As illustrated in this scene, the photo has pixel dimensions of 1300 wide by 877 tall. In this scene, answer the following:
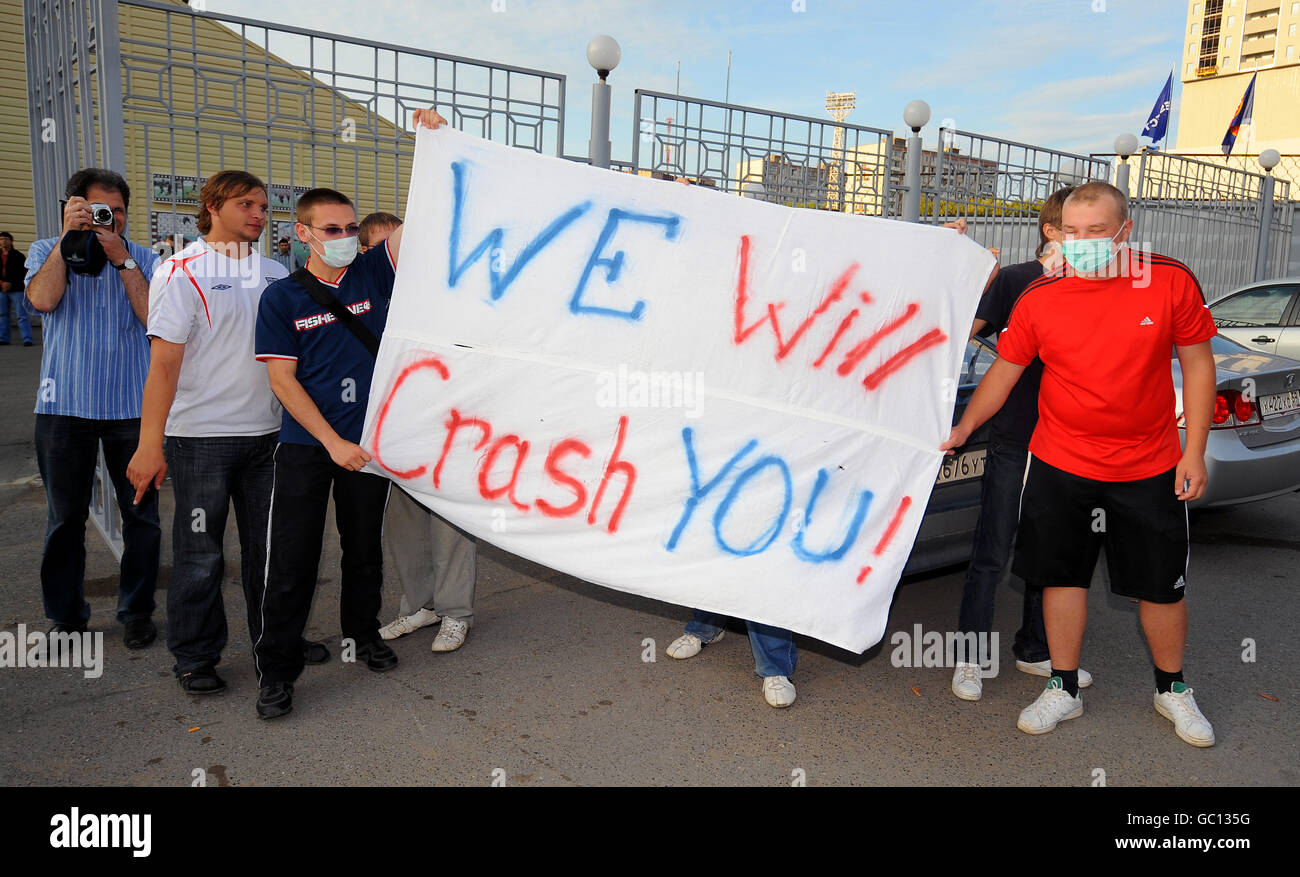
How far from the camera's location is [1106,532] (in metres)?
3.46

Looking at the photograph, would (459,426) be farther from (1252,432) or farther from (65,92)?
(1252,432)

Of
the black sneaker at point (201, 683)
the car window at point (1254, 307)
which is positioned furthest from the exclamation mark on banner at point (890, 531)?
the car window at point (1254, 307)

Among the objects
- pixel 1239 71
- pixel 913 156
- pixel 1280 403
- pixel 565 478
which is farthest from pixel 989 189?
pixel 1239 71

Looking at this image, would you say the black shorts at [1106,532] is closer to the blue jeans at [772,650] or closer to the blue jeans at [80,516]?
the blue jeans at [772,650]

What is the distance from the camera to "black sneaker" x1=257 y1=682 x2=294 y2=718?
3434 millimetres

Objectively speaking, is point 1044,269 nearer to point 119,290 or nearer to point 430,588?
point 430,588

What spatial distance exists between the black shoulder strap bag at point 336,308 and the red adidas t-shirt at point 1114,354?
7.95ft

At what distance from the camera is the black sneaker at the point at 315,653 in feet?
13.1

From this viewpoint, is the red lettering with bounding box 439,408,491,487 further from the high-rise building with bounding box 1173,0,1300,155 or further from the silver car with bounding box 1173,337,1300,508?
the high-rise building with bounding box 1173,0,1300,155

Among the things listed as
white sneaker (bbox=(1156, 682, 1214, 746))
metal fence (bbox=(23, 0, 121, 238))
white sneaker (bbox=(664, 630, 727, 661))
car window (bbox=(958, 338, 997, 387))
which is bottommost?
white sneaker (bbox=(664, 630, 727, 661))

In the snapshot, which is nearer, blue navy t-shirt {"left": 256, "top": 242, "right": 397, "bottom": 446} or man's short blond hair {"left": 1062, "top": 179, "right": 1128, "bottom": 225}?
man's short blond hair {"left": 1062, "top": 179, "right": 1128, "bottom": 225}

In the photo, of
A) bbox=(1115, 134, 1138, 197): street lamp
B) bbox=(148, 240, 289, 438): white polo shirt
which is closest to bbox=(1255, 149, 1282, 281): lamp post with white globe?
bbox=(1115, 134, 1138, 197): street lamp

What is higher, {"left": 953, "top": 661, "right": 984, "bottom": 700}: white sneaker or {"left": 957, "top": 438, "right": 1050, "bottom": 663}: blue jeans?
{"left": 957, "top": 438, "right": 1050, "bottom": 663}: blue jeans

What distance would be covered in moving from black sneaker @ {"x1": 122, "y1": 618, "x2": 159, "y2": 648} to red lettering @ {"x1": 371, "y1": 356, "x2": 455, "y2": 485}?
151 centimetres
